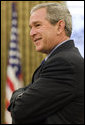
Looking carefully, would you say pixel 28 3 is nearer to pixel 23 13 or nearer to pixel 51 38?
pixel 23 13

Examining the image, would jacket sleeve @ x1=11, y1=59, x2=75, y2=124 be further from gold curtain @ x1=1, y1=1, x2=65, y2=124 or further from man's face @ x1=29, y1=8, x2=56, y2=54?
gold curtain @ x1=1, y1=1, x2=65, y2=124

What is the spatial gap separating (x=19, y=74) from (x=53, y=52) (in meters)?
6.22

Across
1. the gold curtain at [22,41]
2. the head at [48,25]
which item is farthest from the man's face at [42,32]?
the gold curtain at [22,41]

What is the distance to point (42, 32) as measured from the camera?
1.42 m

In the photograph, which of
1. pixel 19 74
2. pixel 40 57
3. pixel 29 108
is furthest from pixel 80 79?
pixel 40 57

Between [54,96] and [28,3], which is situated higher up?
[28,3]

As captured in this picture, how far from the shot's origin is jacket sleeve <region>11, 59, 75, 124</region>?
3.96ft

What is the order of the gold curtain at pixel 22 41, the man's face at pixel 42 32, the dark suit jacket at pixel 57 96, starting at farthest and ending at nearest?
1. the gold curtain at pixel 22 41
2. the man's face at pixel 42 32
3. the dark suit jacket at pixel 57 96

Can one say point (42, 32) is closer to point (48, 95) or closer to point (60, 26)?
point (60, 26)

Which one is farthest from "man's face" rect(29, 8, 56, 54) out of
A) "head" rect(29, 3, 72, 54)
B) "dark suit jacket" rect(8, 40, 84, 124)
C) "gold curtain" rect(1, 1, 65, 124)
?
"gold curtain" rect(1, 1, 65, 124)

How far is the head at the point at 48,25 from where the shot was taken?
55.8 inches

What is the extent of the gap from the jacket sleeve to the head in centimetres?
19

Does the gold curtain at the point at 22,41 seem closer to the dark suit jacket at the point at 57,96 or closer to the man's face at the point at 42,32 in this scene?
the man's face at the point at 42,32

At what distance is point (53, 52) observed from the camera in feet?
4.49
